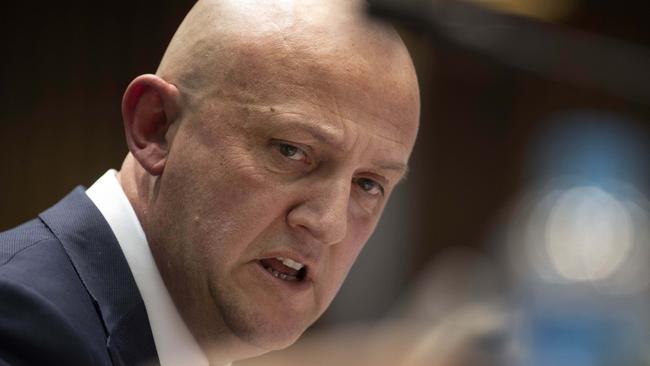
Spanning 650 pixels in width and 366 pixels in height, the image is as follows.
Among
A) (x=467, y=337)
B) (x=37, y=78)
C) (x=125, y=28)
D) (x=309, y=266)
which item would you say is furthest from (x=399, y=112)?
(x=467, y=337)

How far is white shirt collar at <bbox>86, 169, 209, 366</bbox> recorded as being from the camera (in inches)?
67.1

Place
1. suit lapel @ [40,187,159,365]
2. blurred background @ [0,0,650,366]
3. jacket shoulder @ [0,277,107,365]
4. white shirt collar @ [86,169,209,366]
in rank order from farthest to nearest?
1. white shirt collar @ [86,169,209,366]
2. suit lapel @ [40,187,159,365]
3. jacket shoulder @ [0,277,107,365]
4. blurred background @ [0,0,650,366]

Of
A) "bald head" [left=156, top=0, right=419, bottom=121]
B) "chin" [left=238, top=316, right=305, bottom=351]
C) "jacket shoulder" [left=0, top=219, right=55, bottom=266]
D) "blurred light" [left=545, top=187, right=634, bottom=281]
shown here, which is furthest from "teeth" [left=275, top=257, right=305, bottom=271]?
"blurred light" [left=545, top=187, right=634, bottom=281]

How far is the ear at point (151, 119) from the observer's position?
1.71 m

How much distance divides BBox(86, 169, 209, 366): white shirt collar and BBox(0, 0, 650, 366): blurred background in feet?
1.95

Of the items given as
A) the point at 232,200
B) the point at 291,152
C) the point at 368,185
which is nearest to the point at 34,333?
the point at 232,200

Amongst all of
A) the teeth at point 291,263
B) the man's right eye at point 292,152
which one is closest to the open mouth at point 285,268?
the teeth at point 291,263

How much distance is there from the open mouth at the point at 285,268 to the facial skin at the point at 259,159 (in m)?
0.01

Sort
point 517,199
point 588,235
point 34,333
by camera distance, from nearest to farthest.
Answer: point 517,199
point 588,235
point 34,333

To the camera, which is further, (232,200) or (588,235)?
(232,200)

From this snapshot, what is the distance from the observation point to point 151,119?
1.75 metres

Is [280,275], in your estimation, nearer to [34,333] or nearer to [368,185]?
[368,185]

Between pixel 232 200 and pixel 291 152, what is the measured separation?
0.14 meters

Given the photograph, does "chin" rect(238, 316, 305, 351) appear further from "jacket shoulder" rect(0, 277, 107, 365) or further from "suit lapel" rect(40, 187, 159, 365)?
"jacket shoulder" rect(0, 277, 107, 365)
